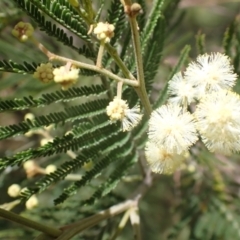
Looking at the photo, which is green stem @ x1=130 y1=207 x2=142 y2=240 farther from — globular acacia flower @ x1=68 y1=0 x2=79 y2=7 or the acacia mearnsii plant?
globular acacia flower @ x1=68 y1=0 x2=79 y2=7

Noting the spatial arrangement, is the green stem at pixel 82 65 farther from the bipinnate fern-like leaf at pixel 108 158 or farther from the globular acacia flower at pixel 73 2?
the bipinnate fern-like leaf at pixel 108 158

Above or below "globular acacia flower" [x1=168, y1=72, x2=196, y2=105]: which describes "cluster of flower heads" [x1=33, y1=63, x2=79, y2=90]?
below

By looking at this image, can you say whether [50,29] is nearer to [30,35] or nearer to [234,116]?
[30,35]

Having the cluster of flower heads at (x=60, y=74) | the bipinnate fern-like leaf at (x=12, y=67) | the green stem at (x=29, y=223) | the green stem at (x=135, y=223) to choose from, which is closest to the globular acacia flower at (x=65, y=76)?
the cluster of flower heads at (x=60, y=74)

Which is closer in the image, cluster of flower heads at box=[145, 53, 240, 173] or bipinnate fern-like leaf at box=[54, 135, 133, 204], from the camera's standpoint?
cluster of flower heads at box=[145, 53, 240, 173]

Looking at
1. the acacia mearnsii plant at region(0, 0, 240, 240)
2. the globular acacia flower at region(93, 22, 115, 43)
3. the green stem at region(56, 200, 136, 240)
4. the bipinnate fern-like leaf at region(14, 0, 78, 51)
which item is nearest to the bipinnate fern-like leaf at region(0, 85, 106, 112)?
the acacia mearnsii plant at region(0, 0, 240, 240)

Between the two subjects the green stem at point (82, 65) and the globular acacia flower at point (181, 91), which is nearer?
the green stem at point (82, 65)

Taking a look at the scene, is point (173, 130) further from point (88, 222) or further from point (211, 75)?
point (88, 222)
